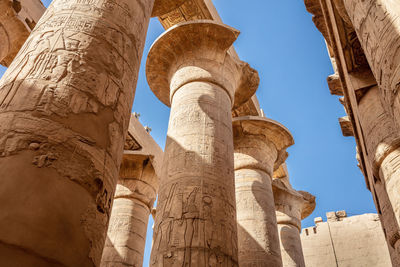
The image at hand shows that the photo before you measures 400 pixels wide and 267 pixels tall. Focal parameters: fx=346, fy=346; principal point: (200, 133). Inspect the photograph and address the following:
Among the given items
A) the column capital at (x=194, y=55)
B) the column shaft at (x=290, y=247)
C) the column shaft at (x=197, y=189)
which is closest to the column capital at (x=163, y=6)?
the column capital at (x=194, y=55)

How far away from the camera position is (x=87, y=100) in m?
2.40

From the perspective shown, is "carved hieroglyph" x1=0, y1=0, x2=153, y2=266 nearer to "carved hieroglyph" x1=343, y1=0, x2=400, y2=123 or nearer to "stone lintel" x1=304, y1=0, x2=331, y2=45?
"carved hieroglyph" x1=343, y1=0, x2=400, y2=123

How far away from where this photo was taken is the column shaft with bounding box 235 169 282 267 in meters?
8.38

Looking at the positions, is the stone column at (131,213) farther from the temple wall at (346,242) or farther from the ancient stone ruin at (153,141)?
the temple wall at (346,242)

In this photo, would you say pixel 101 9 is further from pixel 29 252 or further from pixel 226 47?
pixel 226 47

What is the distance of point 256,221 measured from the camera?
29.4ft

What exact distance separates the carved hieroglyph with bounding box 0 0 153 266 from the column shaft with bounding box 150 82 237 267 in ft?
8.53

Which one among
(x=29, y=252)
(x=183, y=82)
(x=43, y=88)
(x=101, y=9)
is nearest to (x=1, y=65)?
(x=183, y=82)

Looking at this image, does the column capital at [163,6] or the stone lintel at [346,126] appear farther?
the stone lintel at [346,126]

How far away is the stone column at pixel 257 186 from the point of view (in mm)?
8547

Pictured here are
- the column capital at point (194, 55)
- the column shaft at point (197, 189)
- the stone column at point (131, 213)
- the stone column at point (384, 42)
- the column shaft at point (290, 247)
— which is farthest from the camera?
the column shaft at point (290, 247)

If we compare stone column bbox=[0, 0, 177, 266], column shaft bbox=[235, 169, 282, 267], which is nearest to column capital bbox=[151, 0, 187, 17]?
column shaft bbox=[235, 169, 282, 267]

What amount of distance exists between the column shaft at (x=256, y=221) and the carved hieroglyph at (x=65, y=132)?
21.6 feet

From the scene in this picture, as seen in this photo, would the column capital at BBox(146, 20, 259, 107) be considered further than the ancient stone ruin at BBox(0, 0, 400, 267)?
Yes
